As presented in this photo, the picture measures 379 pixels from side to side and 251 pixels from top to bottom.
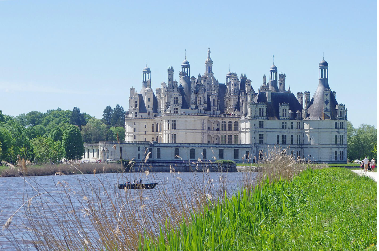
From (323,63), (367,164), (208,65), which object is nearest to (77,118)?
(208,65)

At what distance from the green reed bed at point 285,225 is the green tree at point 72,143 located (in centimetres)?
6131

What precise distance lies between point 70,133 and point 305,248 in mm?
66356

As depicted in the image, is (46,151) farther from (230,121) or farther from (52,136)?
(230,121)

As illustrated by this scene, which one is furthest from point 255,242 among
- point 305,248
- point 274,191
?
point 274,191

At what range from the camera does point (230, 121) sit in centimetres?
7606

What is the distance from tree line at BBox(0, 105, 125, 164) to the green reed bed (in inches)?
1253

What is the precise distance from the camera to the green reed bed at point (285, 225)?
7.68 m

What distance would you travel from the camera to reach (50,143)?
6769 centimetres

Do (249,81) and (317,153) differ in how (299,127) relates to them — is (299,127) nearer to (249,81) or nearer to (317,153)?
(317,153)

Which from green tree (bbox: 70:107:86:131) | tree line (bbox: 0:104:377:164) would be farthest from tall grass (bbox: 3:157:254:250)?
green tree (bbox: 70:107:86:131)

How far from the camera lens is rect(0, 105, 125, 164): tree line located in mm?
61562

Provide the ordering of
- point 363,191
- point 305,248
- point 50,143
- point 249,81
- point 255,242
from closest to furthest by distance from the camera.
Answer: point 305,248
point 255,242
point 363,191
point 50,143
point 249,81

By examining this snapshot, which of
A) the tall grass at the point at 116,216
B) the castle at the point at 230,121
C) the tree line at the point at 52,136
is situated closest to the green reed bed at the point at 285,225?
the tall grass at the point at 116,216

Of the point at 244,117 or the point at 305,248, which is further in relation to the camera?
the point at 244,117
